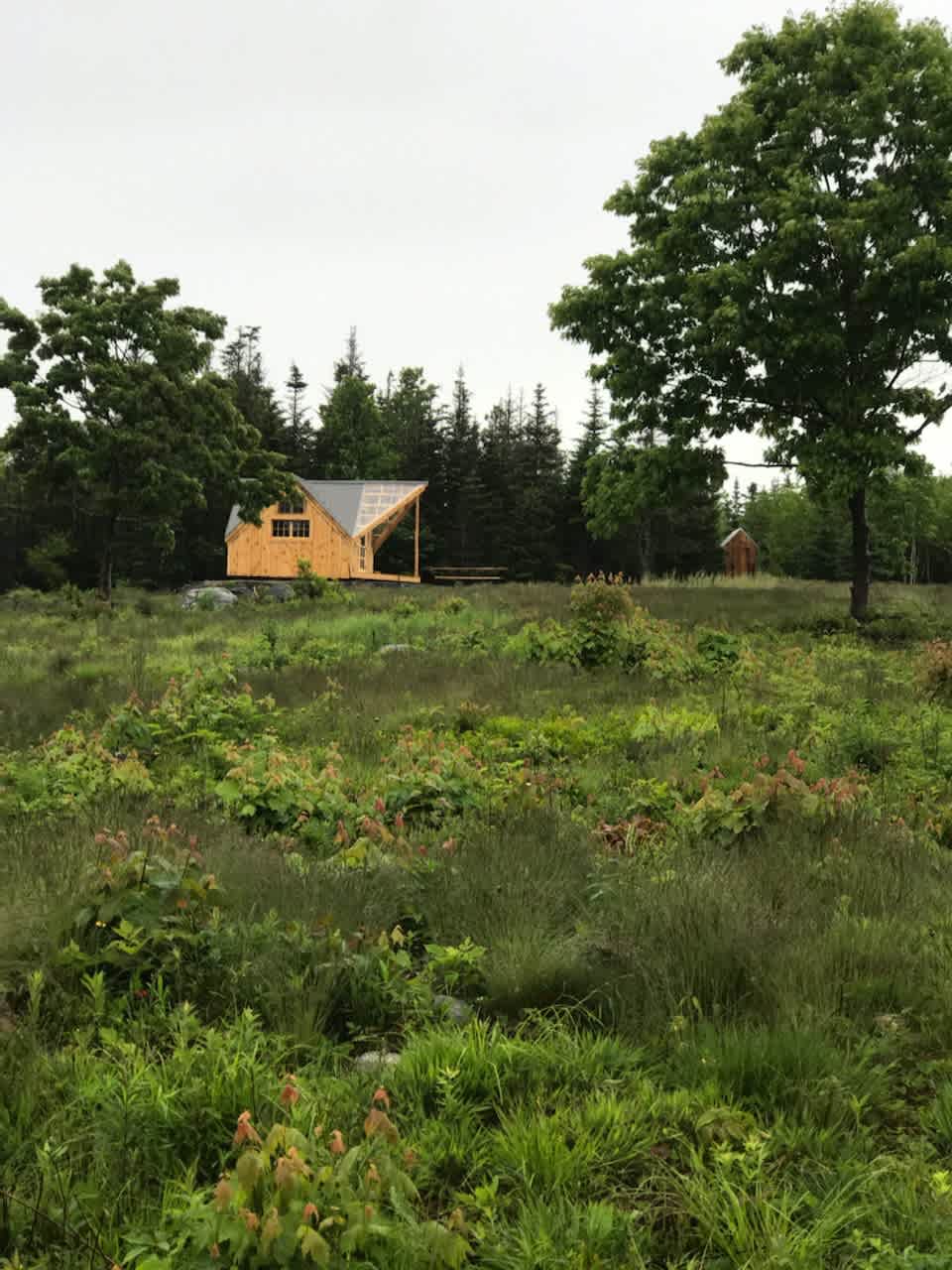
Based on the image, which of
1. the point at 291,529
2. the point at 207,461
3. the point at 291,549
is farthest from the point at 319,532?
the point at 207,461

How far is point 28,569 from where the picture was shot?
162ft

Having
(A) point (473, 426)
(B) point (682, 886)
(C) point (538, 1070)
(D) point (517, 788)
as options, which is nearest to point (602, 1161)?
(C) point (538, 1070)

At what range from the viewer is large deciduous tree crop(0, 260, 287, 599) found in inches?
1160

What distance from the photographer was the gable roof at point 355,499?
4429 cm

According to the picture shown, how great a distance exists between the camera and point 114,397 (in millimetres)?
29359

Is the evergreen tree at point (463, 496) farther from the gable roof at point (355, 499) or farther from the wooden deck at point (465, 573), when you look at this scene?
the gable roof at point (355, 499)

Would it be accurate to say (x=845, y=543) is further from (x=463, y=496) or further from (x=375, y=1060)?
(x=375, y=1060)

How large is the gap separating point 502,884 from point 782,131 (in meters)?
19.4

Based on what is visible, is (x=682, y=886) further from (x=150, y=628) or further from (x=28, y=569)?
(x=28, y=569)

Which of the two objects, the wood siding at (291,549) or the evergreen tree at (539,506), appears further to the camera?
the evergreen tree at (539,506)

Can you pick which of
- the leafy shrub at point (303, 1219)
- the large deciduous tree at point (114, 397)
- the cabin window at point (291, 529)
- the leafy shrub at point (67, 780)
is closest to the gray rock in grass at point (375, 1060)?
the leafy shrub at point (303, 1219)

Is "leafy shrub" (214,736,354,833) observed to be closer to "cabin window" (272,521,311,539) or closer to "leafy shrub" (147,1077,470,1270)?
"leafy shrub" (147,1077,470,1270)

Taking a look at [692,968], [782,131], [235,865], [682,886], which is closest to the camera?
[692,968]

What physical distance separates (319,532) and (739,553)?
122 feet
